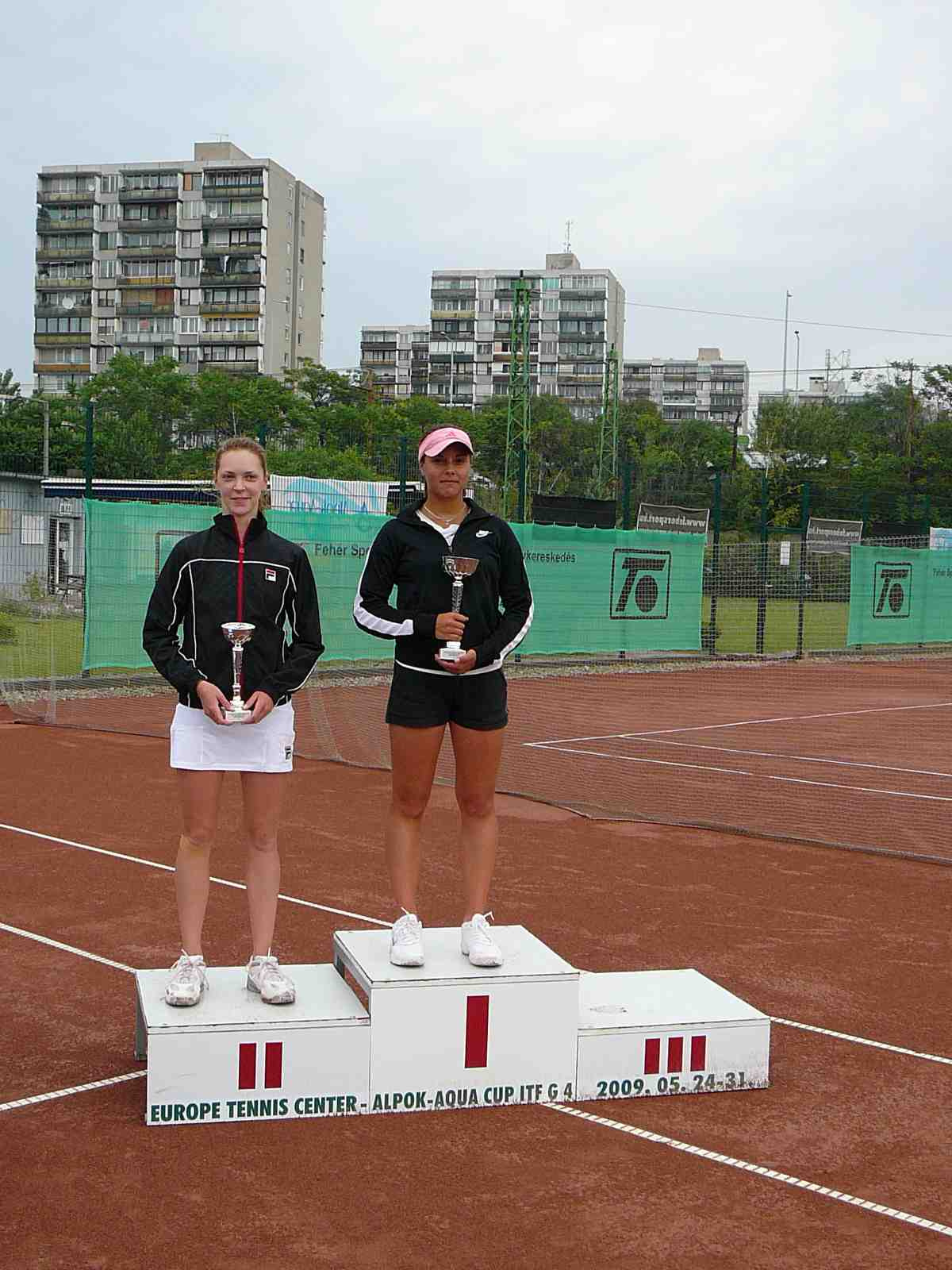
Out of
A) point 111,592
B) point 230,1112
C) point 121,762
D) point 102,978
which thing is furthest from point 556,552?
point 230,1112

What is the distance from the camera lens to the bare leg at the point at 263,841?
4.26 meters

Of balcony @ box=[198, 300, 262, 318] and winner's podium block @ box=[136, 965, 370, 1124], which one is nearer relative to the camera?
winner's podium block @ box=[136, 965, 370, 1124]

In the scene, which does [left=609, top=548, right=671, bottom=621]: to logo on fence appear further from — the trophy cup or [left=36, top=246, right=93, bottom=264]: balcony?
[left=36, top=246, right=93, bottom=264]: balcony

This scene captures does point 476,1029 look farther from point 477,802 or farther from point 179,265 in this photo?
point 179,265

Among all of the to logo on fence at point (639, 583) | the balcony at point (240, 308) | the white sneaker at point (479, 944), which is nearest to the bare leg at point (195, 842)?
the white sneaker at point (479, 944)

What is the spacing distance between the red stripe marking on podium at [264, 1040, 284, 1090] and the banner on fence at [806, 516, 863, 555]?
21101 millimetres

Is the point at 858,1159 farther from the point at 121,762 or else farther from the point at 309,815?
the point at 121,762

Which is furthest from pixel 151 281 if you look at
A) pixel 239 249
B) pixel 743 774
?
pixel 743 774

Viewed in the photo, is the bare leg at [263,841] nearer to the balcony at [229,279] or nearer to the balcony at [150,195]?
the balcony at [229,279]

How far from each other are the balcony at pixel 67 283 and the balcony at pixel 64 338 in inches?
138

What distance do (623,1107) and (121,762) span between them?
23.4ft

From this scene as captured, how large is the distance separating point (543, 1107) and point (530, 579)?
52.0 ft

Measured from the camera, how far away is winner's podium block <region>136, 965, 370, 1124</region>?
151 inches

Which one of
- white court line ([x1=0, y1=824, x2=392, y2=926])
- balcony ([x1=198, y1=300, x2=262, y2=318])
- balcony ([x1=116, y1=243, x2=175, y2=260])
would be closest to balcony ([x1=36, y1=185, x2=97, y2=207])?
balcony ([x1=116, y1=243, x2=175, y2=260])
